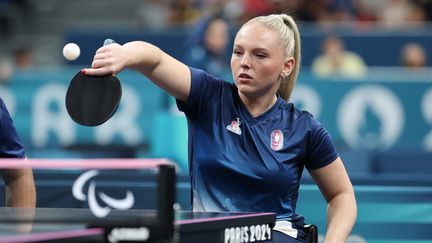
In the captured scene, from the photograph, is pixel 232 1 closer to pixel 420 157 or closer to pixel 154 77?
pixel 420 157

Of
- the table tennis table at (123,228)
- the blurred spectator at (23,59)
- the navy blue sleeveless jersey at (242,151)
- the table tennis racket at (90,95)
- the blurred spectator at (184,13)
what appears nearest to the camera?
the table tennis table at (123,228)

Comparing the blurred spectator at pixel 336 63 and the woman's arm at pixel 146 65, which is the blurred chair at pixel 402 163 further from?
the woman's arm at pixel 146 65

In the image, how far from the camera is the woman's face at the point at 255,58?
4.06 m

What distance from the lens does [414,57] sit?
12.5 m

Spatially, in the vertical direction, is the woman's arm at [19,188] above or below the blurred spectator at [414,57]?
below

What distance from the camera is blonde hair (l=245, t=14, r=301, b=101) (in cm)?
411

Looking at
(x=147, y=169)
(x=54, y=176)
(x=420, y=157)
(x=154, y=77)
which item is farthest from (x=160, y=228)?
(x=420, y=157)

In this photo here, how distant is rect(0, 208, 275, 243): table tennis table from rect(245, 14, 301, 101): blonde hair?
1027 mm

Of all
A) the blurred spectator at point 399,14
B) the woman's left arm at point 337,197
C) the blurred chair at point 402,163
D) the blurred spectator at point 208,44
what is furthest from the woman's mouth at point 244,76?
the blurred spectator at point 399,14

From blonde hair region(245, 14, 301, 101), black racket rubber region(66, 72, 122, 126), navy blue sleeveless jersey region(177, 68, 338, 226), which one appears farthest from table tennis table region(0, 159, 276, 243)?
blonde hair region(245, 14, 301, 101)

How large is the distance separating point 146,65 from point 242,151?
0.61m

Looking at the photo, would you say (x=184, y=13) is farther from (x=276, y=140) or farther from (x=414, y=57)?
(x=276, y=140)

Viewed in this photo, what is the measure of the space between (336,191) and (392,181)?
72.9 inches

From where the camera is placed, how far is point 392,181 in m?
6.01
